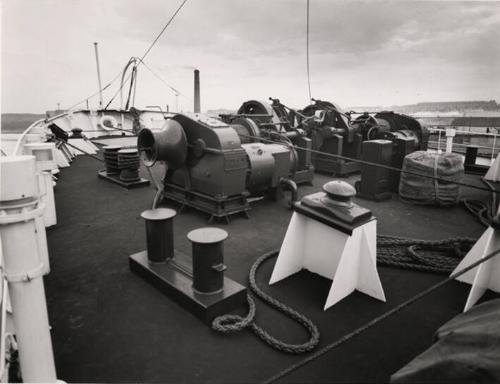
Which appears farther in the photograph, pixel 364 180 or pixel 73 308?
pixel 364 180

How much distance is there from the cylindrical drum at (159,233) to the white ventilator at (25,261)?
127 cm

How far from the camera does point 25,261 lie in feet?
3.73

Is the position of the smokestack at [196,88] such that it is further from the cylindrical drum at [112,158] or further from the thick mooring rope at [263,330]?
the thick mooring rope at [263,330]

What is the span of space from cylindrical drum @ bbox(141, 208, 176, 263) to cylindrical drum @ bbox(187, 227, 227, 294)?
43cm

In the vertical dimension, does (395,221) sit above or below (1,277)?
below

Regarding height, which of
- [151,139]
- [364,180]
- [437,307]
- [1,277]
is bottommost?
[437,307]

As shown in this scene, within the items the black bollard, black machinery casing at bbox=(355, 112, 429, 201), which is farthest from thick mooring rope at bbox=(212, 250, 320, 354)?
the black bollard

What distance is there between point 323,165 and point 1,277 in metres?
6.30

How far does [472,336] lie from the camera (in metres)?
0.97

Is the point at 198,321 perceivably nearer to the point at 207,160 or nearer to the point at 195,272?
the point at 195,272

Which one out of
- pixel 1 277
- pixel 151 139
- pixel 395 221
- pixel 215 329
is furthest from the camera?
pixel 395 221

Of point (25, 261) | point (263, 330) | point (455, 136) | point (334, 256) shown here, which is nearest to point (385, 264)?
point (334, 256)

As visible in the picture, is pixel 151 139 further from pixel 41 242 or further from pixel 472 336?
pixel 472 336

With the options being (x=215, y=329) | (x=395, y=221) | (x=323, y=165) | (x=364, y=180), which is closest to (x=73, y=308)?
(x=215, y=329)
